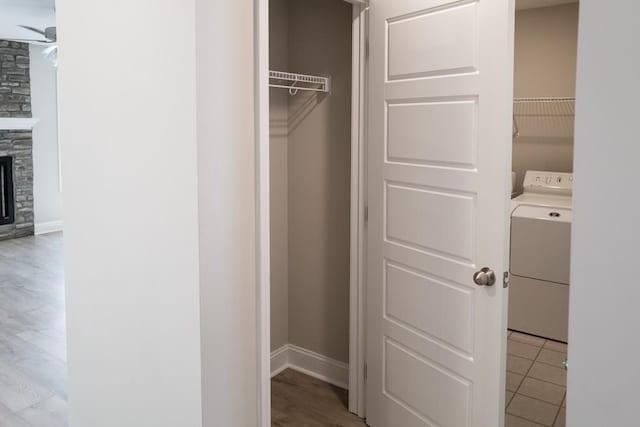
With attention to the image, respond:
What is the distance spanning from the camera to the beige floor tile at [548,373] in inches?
134

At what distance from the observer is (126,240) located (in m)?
1.85

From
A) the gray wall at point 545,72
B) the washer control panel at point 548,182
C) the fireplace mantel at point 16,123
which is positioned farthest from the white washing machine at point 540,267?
the fireplace mantel at point 16,123

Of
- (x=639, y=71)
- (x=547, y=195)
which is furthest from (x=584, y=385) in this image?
(x=547, y=195)

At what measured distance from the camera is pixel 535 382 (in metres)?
3.38

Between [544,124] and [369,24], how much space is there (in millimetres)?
2729

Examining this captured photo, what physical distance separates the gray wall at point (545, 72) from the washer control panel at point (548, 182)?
0.15 metres

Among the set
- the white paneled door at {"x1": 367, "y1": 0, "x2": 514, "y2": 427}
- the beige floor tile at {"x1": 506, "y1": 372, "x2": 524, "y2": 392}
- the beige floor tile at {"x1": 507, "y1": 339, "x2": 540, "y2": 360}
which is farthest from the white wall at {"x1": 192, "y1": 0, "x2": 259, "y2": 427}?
the beige floor tile at {"x1": 507, "y1": 339, "x2": 540, "y2": 360}

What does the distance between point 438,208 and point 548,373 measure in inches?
75.2

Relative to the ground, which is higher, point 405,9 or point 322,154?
point 405,9

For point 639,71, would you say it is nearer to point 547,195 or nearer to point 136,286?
point 136,286

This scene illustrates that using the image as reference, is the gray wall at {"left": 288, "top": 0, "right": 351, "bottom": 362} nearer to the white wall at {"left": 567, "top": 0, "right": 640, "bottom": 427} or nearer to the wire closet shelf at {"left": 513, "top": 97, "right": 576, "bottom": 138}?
the white wall at {"left": 567, "top": 0, "right": 640, "bottom": 427}

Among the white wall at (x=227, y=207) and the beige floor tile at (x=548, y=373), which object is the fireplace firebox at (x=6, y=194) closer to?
the white wall at (x=227, y=207)

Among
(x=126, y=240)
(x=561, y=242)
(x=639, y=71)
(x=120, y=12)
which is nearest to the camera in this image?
(x=639, y=71)

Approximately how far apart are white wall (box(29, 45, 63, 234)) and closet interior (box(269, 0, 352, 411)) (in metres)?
5.41
